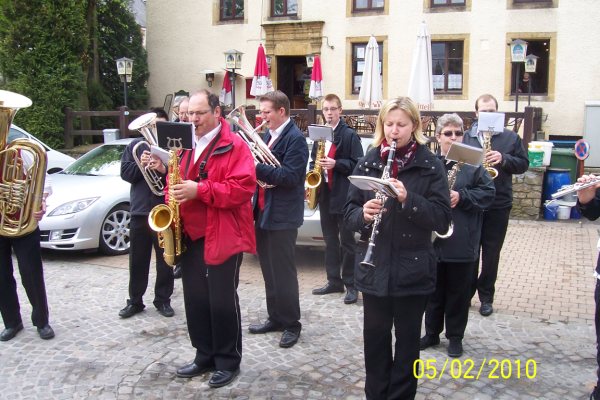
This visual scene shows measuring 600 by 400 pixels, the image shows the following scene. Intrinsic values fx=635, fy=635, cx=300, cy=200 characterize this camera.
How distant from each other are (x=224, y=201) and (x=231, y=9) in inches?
837

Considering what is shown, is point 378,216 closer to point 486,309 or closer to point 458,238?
point 458,238

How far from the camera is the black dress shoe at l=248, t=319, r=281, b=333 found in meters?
5.54

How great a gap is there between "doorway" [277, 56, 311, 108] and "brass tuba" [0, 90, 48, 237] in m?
19.3

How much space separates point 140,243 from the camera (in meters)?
5.96

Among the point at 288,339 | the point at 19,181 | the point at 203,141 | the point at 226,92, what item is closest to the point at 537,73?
the point at 226,92

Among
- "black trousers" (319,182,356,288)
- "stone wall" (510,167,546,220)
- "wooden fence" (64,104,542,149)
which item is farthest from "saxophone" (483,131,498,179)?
"stone wall" (510,167,546,220)

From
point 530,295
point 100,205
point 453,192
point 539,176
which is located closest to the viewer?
point 453,192

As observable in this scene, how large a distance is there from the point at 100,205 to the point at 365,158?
17.4 feet

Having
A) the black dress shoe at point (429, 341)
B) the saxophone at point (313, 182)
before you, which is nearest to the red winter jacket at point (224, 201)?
the black dress shoe at point (429, 341)

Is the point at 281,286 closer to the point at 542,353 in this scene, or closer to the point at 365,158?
the point at 365,158

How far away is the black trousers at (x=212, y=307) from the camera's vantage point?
439cm

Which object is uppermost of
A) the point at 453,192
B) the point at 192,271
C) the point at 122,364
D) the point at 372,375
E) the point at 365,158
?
the point at 365,158

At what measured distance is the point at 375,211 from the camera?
3531 mm

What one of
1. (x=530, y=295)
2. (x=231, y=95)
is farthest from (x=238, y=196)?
(x=231, y=95)
